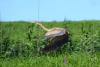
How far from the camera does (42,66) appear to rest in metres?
6.80

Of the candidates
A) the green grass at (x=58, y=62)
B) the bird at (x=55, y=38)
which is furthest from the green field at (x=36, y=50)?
the bird at (x=55, y=38)

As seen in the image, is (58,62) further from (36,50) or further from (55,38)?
(55,38)

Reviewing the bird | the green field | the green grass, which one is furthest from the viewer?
the bird

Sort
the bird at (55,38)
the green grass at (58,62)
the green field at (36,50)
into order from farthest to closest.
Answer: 1. the bird at (55,38)
2. the green field at (36,50)
3. the green grass at (58,62)

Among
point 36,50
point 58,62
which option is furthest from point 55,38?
point 58,62

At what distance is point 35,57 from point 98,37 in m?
1.85

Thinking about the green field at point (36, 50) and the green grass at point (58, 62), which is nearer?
the green grass at point (58, 62)

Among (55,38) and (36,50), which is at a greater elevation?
(55,38)

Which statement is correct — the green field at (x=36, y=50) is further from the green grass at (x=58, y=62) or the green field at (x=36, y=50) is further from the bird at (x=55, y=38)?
the bird at (x=55, y=38)

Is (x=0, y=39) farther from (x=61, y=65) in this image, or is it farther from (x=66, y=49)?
(x=61, y=65)

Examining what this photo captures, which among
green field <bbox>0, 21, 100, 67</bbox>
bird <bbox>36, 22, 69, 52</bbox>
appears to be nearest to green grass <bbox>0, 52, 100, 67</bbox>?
green field <bbox>0, 21, 100, 67</bbox>

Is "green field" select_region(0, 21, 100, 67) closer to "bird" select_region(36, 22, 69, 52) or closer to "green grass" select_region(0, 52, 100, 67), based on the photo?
"green grass" select_region(0, 52, 100, 67)

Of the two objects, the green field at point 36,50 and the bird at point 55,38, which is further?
the bird at point 55,38

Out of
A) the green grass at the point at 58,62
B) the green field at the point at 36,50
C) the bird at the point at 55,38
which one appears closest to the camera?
the green grass at the point at 58,62
